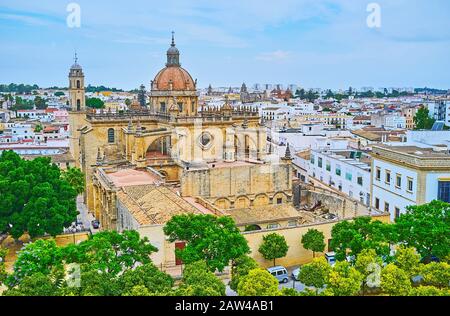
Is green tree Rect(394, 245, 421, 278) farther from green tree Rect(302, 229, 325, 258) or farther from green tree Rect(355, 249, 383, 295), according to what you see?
green tree Rect(302, 229, 325, 258)

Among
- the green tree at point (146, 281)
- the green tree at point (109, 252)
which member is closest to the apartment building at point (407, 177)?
the green tree at point (109, 252)

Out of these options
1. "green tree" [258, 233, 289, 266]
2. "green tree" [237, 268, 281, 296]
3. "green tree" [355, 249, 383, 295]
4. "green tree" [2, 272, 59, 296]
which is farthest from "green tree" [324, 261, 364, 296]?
"green tree" [2, 272, 59, 296]

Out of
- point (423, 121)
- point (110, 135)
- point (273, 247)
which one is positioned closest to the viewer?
point (273, 247)

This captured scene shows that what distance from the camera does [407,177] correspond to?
24.2 meters

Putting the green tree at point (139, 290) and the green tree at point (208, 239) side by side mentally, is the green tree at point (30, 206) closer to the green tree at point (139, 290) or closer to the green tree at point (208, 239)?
the green tree at point (208, 239)

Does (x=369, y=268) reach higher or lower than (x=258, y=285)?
lower

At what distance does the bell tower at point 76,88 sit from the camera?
38.7 m

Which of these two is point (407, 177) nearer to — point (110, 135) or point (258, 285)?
point (258, 285)

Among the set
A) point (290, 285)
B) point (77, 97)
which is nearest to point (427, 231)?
point (290, 285)

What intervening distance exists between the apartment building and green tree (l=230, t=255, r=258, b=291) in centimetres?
1085

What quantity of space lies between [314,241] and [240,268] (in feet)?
22.6

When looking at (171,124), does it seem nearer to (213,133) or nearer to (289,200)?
(213,133)

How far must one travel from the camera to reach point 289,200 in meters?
30.2
